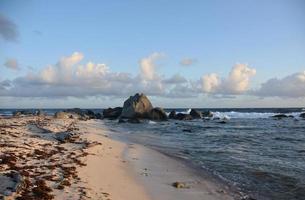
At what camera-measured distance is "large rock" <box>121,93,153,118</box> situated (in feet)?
200

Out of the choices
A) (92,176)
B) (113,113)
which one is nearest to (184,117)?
(113,113)

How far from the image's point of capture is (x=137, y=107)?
2411 inches

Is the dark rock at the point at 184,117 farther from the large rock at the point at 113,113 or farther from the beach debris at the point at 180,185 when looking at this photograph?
the beach debris at the point at 180,185

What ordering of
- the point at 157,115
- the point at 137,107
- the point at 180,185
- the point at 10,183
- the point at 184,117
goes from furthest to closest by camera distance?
the point at 184,117, the point at 157,115, the point at 137,107, the point at 180,185, the point at 10,183

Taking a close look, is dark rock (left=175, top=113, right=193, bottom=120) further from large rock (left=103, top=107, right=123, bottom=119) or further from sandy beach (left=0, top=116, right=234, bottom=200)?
sandy beach (left=0, top=116, right=234, bottom=200)

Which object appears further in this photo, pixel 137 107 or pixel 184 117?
pixel 184 117

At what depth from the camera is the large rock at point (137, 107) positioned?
6081 cm

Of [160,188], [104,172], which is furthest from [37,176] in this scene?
[160,188]

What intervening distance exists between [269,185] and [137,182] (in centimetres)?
485

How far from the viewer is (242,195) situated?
1177 cm

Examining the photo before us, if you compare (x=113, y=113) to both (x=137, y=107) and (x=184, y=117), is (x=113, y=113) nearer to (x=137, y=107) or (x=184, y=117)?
(x=137, y=107)

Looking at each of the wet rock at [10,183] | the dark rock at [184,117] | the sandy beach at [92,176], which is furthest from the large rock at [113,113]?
the wet rock at [10,183]

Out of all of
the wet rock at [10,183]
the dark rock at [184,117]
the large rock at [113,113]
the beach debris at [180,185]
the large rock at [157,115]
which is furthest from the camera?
the large rock at [113,113]

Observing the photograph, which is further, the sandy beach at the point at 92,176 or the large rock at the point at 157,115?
the large rock at the point at 157,115
